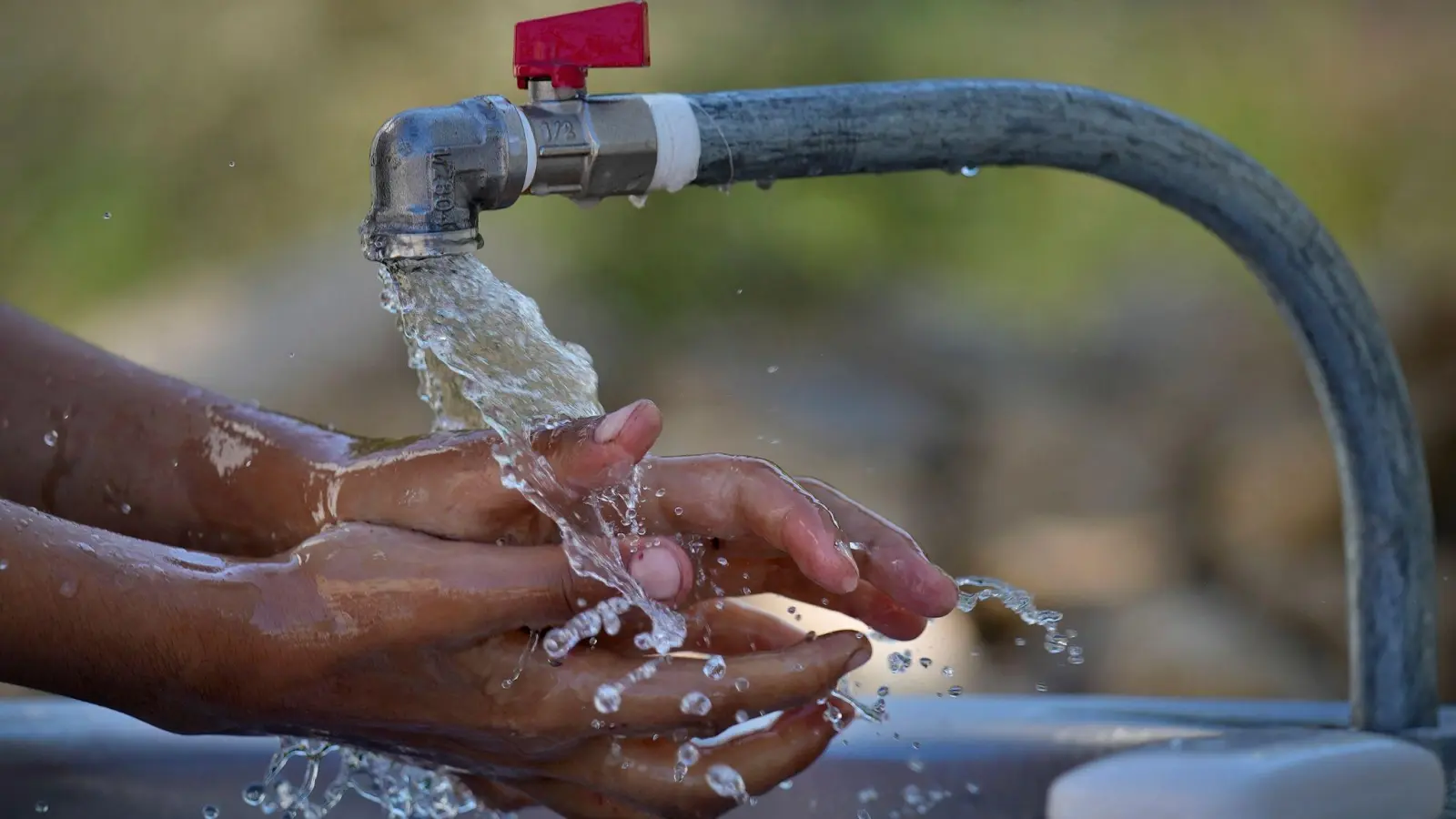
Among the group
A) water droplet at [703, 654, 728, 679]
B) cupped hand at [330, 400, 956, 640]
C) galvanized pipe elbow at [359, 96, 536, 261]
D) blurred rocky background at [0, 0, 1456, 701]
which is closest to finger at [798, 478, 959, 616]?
cupped hand at [330, 400, 956, 640]

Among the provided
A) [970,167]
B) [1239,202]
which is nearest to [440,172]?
[970,167]

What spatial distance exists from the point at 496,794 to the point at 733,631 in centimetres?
13

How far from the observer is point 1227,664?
A: 2162mm

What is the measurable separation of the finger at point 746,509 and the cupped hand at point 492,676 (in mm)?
37

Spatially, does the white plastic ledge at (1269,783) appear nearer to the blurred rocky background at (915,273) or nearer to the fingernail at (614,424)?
the fingernail at (614,424)

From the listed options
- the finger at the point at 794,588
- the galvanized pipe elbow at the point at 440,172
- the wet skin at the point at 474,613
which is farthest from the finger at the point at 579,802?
the galvanized pipe elbow at the point at 440,172

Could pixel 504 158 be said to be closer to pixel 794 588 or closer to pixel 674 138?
pixel 674 138

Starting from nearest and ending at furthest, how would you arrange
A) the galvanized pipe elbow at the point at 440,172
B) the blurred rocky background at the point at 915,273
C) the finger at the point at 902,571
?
the galvanized pipe elbow at the point at 440,172 → the finger at the point at 902,571 → the blurred rocky background at the point at 915,273

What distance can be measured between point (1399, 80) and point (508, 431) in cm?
223

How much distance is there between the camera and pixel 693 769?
0.64 metres

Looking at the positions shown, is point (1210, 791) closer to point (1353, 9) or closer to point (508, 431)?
point (508, 431)

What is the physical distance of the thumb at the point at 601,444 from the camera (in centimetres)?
61

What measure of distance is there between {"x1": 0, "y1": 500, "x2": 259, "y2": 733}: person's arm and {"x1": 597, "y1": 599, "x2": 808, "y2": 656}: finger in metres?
0.23

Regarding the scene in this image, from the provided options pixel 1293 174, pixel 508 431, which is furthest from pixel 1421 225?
pixel 508 431
